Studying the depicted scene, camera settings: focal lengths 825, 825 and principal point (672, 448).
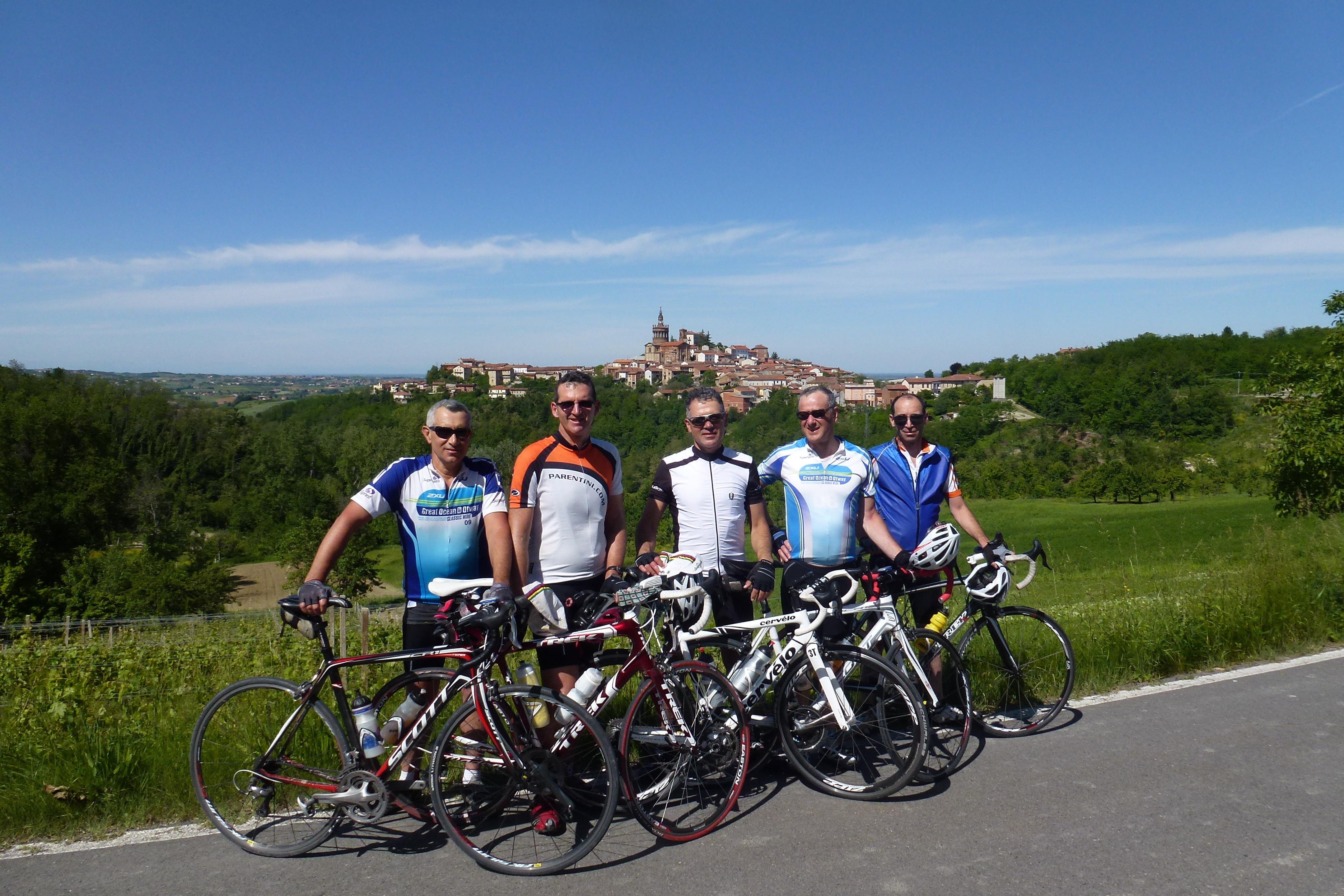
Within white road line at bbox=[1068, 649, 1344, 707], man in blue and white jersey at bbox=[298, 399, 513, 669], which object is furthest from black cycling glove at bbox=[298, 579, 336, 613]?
white road line at bbox=[1068, 649, 1344, 707]

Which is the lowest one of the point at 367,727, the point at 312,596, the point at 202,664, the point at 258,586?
the point at 258,586

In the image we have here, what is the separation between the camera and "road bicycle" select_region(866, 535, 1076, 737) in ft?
13.9

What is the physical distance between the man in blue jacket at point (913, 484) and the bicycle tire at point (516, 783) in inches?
88.7

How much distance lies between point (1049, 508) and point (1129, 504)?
9.34 metres

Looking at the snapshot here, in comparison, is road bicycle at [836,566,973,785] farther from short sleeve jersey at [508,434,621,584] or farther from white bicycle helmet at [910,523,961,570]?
short sleeve jersey at [508,434,621,584]

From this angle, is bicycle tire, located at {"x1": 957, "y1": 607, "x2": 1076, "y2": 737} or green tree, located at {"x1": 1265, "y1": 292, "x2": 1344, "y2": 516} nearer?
bicycle tire, located at {"x1": 957, "y1": 607, "x2": 1076, "y2": 737}

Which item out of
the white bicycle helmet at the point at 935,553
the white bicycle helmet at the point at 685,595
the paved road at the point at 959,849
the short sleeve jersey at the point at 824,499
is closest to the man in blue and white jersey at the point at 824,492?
the short sleeve jersey at the point at 824,499

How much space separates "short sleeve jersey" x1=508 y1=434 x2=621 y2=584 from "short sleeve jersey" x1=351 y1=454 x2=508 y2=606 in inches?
5.8

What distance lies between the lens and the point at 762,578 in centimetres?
371

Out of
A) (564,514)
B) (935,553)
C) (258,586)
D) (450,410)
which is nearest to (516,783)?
(564,514)

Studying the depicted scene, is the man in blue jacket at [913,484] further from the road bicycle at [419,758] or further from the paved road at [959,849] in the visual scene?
the road bicycle at [419,758]

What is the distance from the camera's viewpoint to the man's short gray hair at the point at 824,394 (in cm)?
430

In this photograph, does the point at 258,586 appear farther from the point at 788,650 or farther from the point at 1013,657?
the point at 788,650

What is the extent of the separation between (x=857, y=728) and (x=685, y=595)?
969 millimetres
